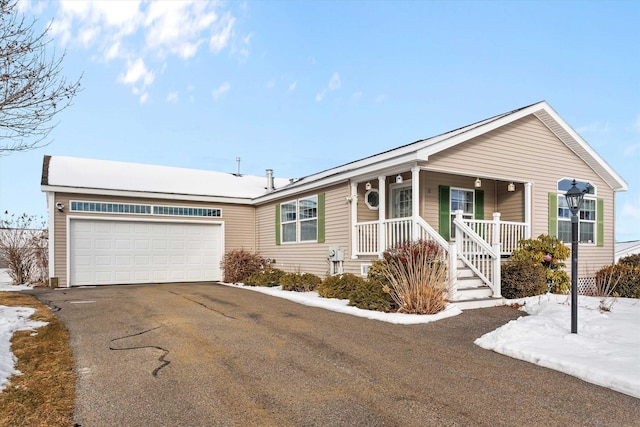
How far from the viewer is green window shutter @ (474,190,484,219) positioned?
12414mm

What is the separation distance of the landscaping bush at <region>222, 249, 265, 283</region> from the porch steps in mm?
7556

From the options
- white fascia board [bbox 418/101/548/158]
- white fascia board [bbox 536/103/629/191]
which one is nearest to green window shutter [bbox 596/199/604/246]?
white fascia board [bbox 536/103/629/191]

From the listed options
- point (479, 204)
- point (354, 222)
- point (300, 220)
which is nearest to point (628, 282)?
point (479, 204)

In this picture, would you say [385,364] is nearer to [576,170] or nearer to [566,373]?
[566,373]

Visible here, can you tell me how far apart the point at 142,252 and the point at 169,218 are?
1.45 m

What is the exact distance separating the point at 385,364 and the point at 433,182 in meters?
7.60

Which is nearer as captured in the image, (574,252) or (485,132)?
(574,252)

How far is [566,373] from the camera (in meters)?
4.66

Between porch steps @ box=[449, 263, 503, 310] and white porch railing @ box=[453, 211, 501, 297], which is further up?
white porch railing @ box=[453, 211, 501, 297]

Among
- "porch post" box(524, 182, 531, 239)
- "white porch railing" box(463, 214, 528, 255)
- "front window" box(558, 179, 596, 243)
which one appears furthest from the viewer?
"front window" box(558, 179, 596, 243)

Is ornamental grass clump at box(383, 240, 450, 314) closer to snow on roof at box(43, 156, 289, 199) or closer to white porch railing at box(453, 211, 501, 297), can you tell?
white porch railing at box(453, 211, 501, 297)

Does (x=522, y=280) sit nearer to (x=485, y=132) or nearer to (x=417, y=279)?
(x=417, y=279)

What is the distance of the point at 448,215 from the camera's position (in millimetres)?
11828

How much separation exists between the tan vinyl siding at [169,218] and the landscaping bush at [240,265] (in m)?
0.97
